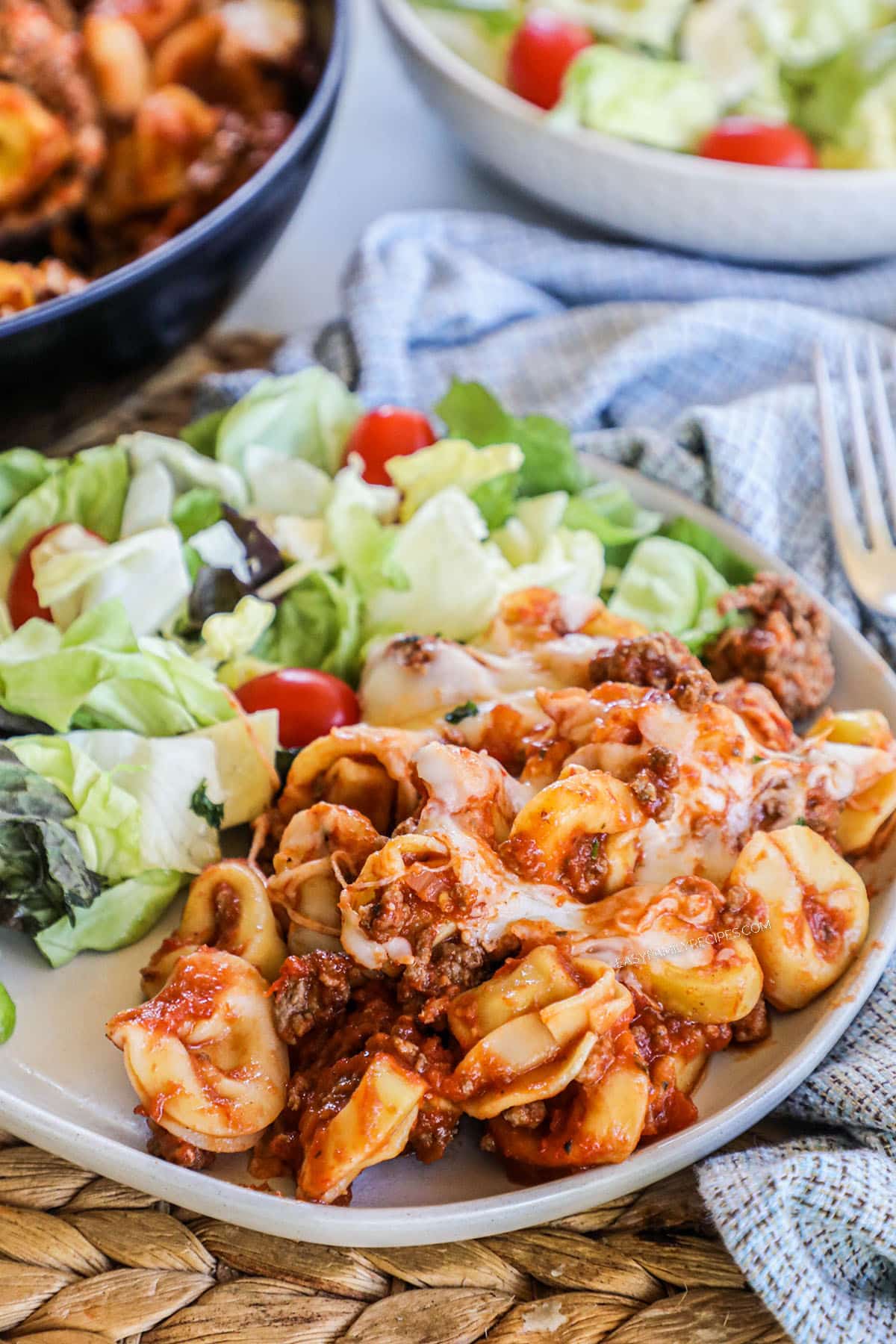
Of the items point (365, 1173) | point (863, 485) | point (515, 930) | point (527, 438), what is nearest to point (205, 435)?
point (527, 438)

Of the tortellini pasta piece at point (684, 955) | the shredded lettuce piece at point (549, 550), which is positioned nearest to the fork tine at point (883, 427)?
the shredded lettuce piece at point (549, 550)

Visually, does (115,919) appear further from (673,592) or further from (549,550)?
(673,592)

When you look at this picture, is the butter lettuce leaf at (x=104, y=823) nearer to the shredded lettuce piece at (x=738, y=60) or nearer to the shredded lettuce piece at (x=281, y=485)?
the shredded lettuce piece at (x=281, y=485)

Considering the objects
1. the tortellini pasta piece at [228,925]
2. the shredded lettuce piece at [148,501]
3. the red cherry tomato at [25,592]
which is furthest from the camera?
the shredded lettuce piece at [148,501]

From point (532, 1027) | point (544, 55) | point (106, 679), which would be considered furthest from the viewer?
point (544, 55)

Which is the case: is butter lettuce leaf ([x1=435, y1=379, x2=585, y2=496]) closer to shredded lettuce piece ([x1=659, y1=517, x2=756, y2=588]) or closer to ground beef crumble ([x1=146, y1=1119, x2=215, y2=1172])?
shredded lettuce piece ([x1=659, y1=517, x2=756, y2=588])

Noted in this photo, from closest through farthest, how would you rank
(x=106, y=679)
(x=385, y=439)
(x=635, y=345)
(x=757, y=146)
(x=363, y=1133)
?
(x=363, y=1133), (x=106, y=679), (x=385, y=439), (x=635, y=345), (x=757, y=146)

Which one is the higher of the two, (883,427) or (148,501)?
(883,427)
